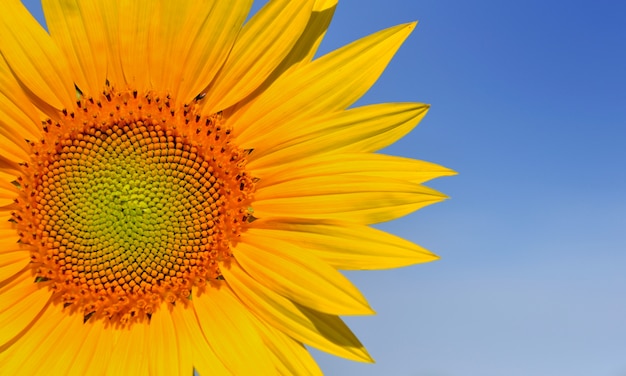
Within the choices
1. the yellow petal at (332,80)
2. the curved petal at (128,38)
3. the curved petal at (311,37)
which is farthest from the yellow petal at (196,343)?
the curved petal at (311,37)

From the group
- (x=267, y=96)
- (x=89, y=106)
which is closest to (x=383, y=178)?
(x=267, y=96)

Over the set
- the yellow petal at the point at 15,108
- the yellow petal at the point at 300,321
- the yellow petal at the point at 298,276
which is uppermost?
the yellow petal at the point at 15,108

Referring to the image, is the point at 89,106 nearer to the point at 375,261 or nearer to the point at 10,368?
the point at 10,368

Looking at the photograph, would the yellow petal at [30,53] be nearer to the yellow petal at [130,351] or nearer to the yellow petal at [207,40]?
the yellow petal at [207,40]

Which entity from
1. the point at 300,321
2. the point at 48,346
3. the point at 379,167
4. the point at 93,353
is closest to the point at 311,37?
the point at 379,167

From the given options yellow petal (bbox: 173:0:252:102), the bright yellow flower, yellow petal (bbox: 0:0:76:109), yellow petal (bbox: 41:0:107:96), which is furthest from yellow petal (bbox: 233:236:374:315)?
yellow petal (bbox: 0:0:76:109)

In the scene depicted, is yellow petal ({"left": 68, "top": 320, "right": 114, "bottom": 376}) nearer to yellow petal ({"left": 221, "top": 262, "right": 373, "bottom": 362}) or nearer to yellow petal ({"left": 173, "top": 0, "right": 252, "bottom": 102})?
yellow petal ({"left": 221, "top": 262, "right": 373, "bottom": 362})
